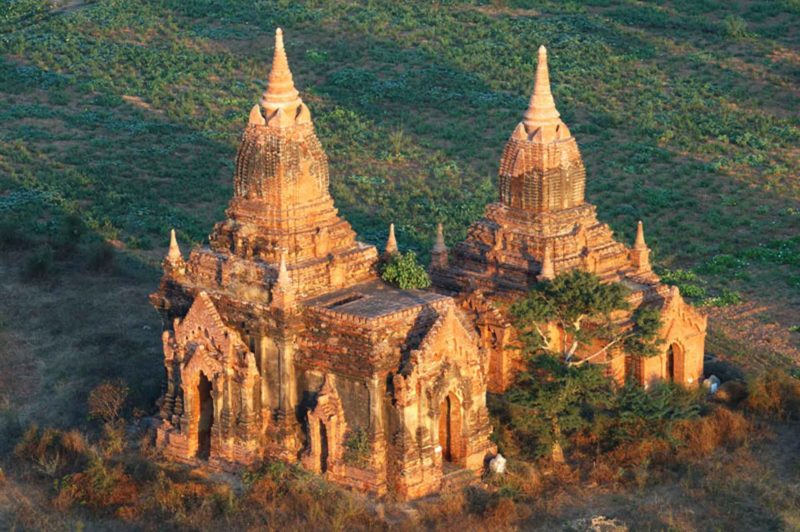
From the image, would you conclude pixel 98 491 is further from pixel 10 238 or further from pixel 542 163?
pixel 10 238

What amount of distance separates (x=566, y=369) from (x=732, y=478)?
4.35 m

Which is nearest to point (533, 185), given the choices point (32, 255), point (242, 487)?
point (242, 487)

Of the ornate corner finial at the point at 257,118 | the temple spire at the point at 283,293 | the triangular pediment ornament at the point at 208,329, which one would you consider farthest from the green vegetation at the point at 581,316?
the ornate corner finial at the point at 257,118

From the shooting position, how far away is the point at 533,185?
3962 centimetres

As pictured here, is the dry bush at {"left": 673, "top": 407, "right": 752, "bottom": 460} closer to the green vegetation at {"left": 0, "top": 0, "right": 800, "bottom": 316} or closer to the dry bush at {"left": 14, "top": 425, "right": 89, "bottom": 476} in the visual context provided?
the green vegetation at {"left": 0, "top": 0, "right": 800, "bottom": 316}

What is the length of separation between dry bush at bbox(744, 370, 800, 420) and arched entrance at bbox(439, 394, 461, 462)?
310 inches

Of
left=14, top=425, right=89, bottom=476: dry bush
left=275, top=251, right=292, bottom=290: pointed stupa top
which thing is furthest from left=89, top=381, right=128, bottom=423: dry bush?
left=275, top=251, right=292, bottom=290: pointed stupa top

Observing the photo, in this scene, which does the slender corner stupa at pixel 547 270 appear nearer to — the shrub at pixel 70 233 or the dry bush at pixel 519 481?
the dry bush at pixel 519 481

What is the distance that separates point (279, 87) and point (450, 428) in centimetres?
862

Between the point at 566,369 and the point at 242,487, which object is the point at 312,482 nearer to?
the point at 242,487

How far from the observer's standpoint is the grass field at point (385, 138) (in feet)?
151

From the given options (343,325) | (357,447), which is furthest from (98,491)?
(343,325)

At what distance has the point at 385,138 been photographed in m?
69.3

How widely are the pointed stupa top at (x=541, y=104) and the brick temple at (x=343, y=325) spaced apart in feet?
0.14
